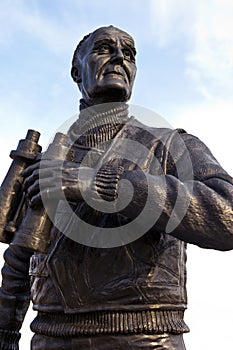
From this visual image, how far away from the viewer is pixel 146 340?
2.45 metres

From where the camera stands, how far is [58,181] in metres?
2.32

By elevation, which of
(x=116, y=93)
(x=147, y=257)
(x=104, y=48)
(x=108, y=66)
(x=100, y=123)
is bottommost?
(x=147, y=257)

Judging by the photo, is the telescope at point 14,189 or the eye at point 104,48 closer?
the telescope at point 14,189

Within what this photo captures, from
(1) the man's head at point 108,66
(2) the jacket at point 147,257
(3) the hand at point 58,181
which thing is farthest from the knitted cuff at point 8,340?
(1) the man's head at point 108,66

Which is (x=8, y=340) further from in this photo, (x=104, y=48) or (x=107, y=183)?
(x=104, y=48)

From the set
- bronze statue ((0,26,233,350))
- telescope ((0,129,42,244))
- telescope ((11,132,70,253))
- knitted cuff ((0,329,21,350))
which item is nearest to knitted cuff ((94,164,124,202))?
bronze statue ((0,26,233,350))

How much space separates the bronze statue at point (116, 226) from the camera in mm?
2334

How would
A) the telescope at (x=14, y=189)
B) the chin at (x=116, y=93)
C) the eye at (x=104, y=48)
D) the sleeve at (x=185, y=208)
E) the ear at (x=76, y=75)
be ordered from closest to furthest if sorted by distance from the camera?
1. the sleeve at (x=185, y=208)
2. the telescope at (x=14, y=189)
3. the chin at (x=116, y=93)
4. the eye at (x=104, y=48)
5. the ear at (x=76, y=75)

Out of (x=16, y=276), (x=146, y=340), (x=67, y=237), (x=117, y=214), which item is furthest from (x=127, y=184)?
(x=16, y=276)

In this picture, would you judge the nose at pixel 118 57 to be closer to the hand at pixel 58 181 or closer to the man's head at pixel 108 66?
the man's head at pixel 108 66

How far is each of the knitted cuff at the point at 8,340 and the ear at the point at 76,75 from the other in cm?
162

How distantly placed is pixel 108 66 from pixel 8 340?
67.6 inches

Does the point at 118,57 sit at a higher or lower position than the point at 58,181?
higher

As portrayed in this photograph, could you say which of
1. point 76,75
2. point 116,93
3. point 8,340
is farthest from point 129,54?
point 8,340
